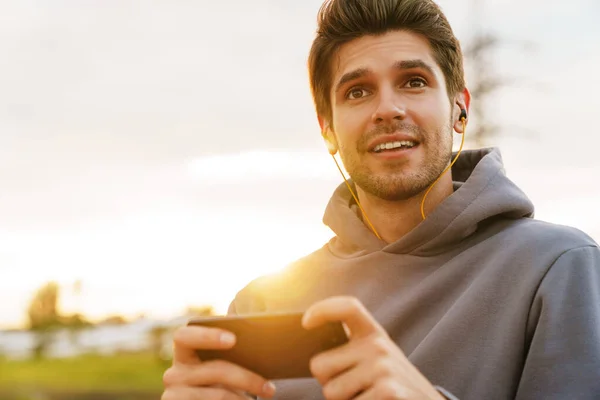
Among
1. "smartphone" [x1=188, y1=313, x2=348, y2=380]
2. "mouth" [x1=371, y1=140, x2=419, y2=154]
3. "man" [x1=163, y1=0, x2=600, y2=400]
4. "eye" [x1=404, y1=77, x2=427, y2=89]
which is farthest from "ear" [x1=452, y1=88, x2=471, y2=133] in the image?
"smartphone" [x1=188, y1=313, x2=348, y2=380]

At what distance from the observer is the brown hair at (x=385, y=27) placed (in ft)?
7.71

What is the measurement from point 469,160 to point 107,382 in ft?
107

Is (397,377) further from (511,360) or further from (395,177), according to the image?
(395,177)

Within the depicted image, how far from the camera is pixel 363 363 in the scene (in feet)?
3.92

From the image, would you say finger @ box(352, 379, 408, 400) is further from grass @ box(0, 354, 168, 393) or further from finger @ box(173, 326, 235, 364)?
grass @ box(0, 354, 168, 393)

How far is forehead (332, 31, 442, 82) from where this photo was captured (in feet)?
7.32

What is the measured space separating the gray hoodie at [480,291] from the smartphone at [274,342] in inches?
24.3

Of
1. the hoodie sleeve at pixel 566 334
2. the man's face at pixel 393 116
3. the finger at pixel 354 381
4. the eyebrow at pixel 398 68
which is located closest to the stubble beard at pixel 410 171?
the man's face at pixel 393 116

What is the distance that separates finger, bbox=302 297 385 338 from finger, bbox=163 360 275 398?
24cm

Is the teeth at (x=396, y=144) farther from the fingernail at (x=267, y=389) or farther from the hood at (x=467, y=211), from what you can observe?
the fingernail at (x=267, y=389)

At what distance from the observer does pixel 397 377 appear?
3.85ft

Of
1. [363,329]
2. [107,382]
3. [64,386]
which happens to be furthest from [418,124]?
[64,386]

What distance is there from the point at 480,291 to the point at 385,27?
41.1 inches

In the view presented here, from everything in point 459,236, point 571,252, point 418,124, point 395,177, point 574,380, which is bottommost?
point 574,380
